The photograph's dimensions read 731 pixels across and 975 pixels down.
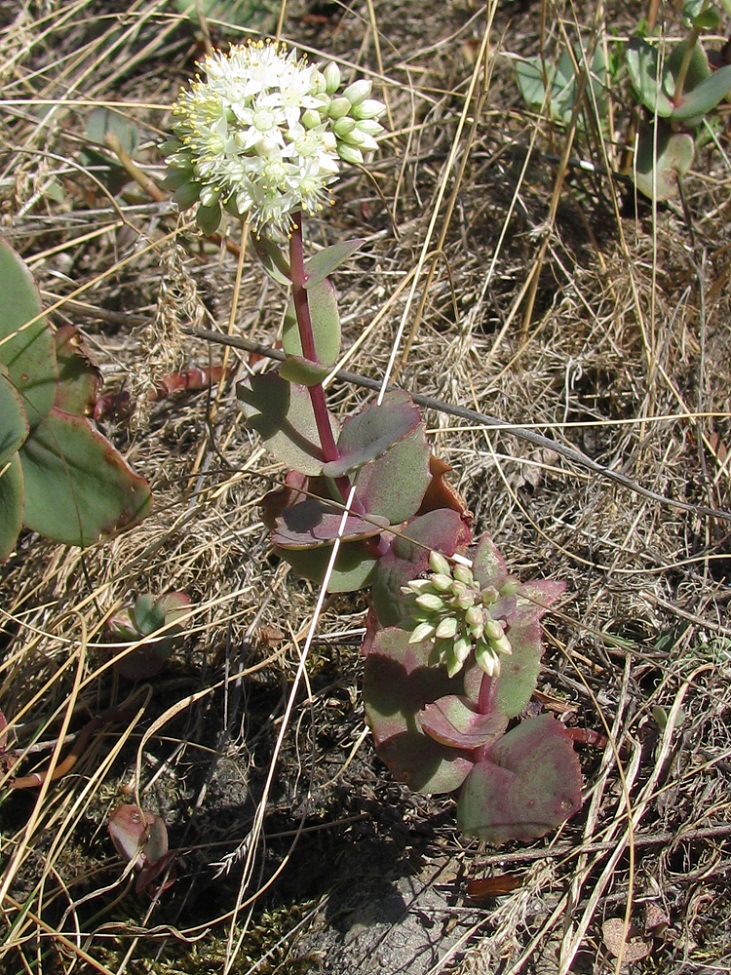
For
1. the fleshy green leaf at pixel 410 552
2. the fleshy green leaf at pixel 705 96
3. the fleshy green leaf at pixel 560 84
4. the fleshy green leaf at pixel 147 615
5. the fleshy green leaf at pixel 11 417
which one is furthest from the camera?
the fleshy green leaf at pixel 560 84

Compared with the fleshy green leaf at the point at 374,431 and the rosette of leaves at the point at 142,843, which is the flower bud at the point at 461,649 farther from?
the rosette of leaves at the point at 142,843

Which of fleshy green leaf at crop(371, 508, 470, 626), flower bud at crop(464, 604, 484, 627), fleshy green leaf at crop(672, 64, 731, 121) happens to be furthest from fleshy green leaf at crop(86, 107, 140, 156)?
flower bud at crop(464, 604, 484, 627)

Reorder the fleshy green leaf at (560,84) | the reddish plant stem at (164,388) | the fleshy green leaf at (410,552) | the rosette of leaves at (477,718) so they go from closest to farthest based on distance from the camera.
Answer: the rosette of leaves at (477,718) < the fleshy green leaf at (410,552) < the reddish plant stem at (164,388) < the fleshy green leaf at (560,84)

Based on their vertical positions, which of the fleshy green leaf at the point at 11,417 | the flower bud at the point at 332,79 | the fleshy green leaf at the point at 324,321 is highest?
the flower bud at the point at 332,79

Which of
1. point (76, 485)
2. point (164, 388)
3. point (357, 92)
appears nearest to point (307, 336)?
point (357, 92)

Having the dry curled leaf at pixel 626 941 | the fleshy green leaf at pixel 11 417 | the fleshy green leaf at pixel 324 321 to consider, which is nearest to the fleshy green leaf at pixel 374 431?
the fleshy green leaf at pixel 324 321

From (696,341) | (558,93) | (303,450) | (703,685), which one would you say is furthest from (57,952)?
(558,93)

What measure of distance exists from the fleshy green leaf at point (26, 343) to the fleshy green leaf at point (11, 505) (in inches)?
4.8

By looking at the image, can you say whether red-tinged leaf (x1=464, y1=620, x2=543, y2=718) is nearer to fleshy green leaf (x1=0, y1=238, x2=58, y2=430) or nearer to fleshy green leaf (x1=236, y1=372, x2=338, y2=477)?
A: fleshy green leaf (x1=236, y1=372, x2=338, y2=477)

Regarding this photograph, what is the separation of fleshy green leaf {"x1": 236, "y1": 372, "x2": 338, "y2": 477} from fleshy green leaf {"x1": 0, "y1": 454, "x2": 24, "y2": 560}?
45cm

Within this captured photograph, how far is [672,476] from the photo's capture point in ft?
6.14

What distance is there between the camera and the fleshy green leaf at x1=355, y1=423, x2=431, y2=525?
1.45 m

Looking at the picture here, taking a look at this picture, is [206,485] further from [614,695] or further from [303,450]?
[614,695]

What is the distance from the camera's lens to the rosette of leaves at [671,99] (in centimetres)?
199
